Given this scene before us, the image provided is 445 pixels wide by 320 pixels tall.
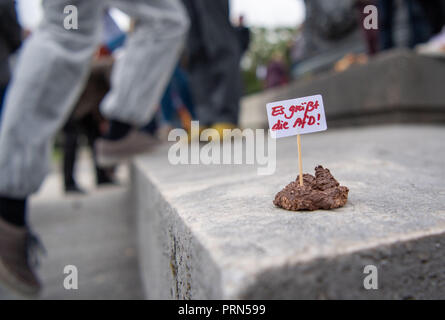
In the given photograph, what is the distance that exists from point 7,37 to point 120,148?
0.92m

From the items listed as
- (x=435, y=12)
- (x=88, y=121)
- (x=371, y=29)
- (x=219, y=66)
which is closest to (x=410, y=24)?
(x=371, y=29)

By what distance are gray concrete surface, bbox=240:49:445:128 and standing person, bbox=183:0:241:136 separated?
1303 mm

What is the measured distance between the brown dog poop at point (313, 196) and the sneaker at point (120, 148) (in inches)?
61.1

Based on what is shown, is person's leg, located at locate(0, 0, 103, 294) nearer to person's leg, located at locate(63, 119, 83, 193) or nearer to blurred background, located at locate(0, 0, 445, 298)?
blurred background, located at locate(0, 0, 445, 298)

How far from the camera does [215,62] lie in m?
2.34

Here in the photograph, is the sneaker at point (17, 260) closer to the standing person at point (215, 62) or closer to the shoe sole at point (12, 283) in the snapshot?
Answer: the shoe sole at point (12, 283)

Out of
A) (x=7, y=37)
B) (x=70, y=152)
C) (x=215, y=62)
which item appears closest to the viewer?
(x=7, y=37)

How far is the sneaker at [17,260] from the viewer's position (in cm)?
118

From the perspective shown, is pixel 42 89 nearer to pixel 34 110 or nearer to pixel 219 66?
pixel 34 110

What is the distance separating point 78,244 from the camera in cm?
191

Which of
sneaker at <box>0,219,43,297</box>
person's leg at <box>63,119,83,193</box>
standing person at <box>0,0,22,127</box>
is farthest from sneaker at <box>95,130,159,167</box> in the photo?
person's leg at <box>63,119,83,193</box>

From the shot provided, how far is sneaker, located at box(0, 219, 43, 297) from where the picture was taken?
1.18 meters

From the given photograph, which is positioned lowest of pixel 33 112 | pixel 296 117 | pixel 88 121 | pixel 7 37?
pixel 296 117

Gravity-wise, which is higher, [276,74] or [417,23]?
[276,74]
